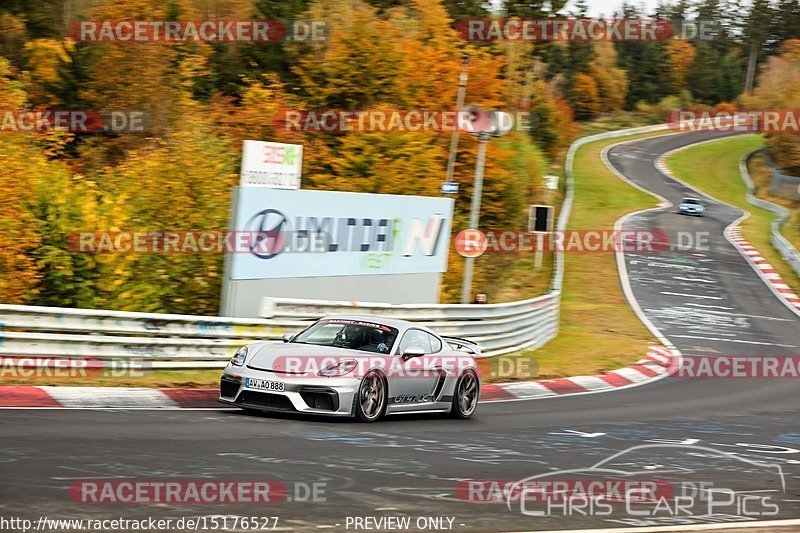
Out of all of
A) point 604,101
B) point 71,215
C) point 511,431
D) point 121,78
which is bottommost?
point 511,431

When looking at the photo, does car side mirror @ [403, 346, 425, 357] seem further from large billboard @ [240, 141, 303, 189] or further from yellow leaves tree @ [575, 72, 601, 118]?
yellow leaves tree @ [575, 72, 601, 118]

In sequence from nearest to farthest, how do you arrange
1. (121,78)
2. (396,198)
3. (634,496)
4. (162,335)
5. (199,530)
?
(199,530), (634,496), (162,335), (396,198), (121,78)

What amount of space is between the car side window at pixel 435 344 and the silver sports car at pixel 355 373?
17 millimetres

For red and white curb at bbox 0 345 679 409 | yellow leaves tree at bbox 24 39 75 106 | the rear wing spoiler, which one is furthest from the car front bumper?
yellow leaves tree at bbox 24 39 75 106

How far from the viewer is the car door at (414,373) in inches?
462

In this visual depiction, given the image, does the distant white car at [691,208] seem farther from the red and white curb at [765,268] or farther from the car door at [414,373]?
the car door at [414,373]

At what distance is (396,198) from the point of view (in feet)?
64.9

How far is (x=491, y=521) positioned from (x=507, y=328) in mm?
14105

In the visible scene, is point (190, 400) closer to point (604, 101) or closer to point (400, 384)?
point (400, 384)

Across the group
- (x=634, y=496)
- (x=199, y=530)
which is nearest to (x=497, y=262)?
(x=634, y=496)

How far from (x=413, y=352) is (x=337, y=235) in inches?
247

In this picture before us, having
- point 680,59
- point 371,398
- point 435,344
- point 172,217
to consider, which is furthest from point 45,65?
point 680,59

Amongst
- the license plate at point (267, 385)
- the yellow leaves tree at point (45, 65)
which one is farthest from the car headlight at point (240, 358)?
the yellow leaves tree at point (45, 65)

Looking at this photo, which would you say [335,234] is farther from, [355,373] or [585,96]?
[585,96]
